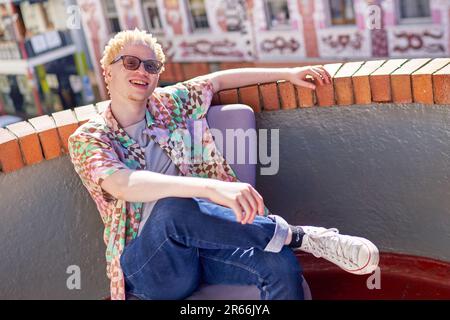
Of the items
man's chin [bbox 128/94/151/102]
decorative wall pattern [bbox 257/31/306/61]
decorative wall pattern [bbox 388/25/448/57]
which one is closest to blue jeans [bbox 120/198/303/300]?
man's chin [bbox 128/94/151/102]

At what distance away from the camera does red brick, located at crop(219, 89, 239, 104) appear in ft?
9.40

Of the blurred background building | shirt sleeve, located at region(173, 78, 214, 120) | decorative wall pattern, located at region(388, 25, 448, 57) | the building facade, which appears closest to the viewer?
shirt sleeve, located at region(173, 78, 214, 120)

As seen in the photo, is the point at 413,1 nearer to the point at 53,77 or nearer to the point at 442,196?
the point at 442,196

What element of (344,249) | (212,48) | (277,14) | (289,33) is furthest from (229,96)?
(212,48)

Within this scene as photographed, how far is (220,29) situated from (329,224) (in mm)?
12536

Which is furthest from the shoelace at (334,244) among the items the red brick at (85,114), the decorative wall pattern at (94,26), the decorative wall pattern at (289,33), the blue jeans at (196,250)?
the decorative wall pattern at (94,26)

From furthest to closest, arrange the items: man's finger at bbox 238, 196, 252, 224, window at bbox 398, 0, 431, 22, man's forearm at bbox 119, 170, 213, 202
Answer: window at bbox 398, 0, 431, 22 → man's forearm at bbox 119, 170, 213, 202 → man's finger at bbox 238, 196, 252, 224

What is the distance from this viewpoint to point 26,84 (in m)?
21.4

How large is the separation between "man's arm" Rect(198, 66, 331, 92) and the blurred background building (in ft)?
31.9

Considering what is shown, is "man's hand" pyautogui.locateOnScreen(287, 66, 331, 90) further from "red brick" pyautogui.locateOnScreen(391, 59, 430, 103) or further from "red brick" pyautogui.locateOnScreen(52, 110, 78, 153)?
"red brick" pyautogui.locateOnScreen(52, 110, 78, 153)

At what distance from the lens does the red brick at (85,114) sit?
2.78 meters

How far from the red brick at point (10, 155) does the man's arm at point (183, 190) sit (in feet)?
2.05
